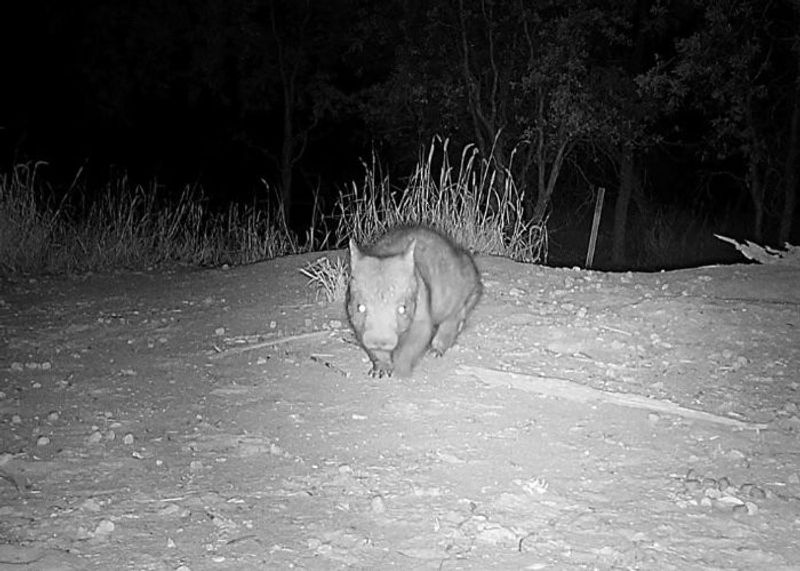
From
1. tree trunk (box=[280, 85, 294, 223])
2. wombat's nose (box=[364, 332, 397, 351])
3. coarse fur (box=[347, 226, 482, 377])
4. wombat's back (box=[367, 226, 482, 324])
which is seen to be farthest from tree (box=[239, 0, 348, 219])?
wombat's nose (box=[364, 332, 397, 351])

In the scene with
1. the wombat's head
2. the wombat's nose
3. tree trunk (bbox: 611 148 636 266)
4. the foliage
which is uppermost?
the foliage

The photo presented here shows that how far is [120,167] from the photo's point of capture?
27.7 m

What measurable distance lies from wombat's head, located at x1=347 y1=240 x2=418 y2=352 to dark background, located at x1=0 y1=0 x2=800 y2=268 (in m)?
9.11

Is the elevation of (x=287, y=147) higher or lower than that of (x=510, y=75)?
lower

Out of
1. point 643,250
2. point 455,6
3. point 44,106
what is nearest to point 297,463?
point 455,6

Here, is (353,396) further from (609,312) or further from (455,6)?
(455,6)

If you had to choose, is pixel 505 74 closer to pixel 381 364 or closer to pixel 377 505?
pixel 381 364

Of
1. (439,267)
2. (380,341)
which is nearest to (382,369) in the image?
(380,341)

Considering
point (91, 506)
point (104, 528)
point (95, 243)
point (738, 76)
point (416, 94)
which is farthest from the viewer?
point (416, 94)

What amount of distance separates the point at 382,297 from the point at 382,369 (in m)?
0.55

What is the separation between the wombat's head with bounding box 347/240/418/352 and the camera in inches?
213

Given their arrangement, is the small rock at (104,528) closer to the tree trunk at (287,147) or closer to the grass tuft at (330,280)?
the grass tuft at (330,280)

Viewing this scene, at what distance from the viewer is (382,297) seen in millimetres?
5441

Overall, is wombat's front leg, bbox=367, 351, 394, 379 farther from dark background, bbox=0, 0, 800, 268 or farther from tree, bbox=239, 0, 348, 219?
tree, bbox=239, 0, 348, 219
